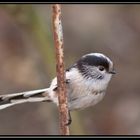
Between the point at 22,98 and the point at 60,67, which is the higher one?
the point at 60,67

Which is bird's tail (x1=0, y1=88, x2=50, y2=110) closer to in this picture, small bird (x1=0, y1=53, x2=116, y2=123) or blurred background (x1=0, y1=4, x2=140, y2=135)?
small bird (x1=0, y1=53, x2=116, y2=123)

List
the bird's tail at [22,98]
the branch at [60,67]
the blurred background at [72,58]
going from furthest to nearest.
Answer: the blurred background at [72,58]
the bird's tail at [22,98]
the branch at [60,67]

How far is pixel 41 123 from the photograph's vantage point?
3828 mm

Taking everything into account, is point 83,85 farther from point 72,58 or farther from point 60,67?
point 72,58

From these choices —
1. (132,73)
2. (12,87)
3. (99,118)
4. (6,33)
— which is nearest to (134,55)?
(132,73)

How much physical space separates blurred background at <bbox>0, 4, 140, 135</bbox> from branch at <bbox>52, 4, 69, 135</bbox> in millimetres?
1189

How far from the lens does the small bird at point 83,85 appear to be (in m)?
2.29

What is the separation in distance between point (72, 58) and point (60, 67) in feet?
5.91

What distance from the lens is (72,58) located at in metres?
3.71

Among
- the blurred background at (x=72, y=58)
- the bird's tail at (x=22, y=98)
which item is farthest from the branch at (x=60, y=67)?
the blurred background at (x=72, y=58)

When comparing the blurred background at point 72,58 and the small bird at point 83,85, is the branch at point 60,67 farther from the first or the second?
the blurred background at point 72,58

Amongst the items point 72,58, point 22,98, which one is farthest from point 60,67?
point 72,58

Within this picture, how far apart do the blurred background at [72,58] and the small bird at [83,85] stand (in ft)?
2.37
